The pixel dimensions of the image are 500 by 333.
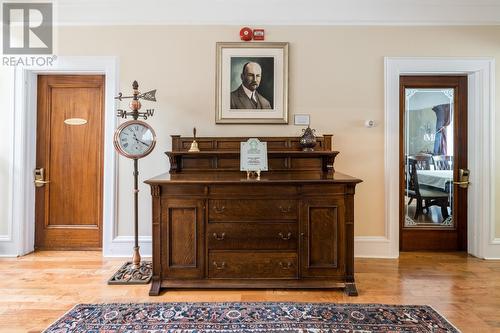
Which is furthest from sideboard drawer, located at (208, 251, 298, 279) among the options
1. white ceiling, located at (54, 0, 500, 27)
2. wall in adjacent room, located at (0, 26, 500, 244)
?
white ceiling, located at (54, 0, 500, 27)

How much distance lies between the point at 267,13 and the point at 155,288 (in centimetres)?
304

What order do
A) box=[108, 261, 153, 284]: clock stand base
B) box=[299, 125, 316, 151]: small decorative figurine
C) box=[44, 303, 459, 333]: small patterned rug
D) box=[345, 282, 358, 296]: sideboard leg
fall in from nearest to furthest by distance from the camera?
box=[44, 303, 459, 333]: small patterned rug
box=[345, 282, 358, 296]: sideboard leg
box=[108, 261, 153, 284]: clock stand base
box=[299, 125, 316, 151]: small decorative figurine

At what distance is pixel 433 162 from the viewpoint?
3.50 m

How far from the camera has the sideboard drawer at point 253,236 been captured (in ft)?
7.91

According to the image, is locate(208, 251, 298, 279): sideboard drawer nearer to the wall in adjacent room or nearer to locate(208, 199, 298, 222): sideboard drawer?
locate(208, 199, 298, 222): sideboard drawer

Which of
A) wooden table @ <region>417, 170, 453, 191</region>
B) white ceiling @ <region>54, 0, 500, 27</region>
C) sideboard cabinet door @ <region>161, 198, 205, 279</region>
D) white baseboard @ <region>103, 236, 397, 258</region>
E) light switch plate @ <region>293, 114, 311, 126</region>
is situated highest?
white ceiling @ <region>54, 0, 500, 27</region>

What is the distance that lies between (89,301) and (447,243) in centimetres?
389

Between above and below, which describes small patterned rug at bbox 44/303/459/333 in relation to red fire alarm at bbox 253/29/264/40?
below

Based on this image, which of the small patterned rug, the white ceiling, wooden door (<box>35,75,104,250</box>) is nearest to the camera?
the small patterned rug

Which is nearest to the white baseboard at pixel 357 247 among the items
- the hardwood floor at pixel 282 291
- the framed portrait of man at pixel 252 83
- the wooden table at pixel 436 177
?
the hardwood floor at pixel 282 291

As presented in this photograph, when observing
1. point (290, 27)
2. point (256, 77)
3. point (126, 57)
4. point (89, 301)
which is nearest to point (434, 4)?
point (290, 27)

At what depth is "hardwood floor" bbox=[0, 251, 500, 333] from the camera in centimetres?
213

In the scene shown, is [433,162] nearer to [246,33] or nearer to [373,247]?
[373,247]

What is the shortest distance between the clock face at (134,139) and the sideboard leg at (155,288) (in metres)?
1.14
